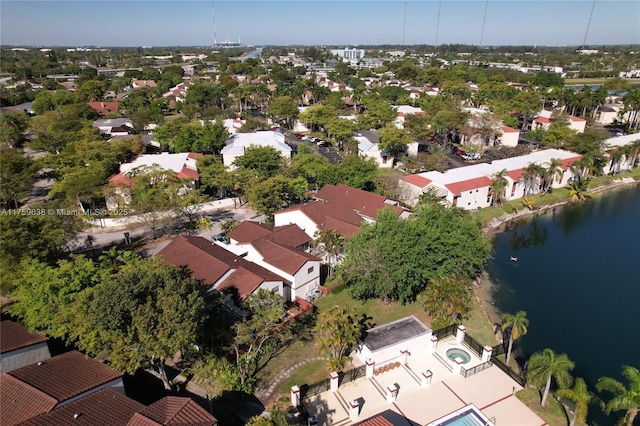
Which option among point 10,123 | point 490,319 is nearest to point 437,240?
point 490,319

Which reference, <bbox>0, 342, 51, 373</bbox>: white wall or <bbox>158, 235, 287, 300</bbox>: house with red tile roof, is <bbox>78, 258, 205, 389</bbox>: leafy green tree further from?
<bbox>158, 235, 287, 300</bbox>: house with red tile roof

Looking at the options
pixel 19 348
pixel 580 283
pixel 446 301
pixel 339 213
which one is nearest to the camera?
pixel 19 348

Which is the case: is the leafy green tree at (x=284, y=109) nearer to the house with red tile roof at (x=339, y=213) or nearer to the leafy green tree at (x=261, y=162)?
the leafy green tree at (x=261, y=162)

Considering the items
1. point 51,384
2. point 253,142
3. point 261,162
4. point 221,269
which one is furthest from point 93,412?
point 253,142

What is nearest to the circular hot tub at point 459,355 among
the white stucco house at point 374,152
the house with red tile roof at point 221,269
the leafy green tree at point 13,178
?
the house with red tile roof at point 221,269

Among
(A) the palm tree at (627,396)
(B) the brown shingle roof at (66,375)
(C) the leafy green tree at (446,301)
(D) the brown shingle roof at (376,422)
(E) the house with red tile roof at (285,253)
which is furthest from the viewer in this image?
(E) the house with red tile roof at (285,253)

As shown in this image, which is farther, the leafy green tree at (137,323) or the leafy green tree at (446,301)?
the leafy green tree at (446,301)

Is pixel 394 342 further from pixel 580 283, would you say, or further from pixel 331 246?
pixel 580 283
